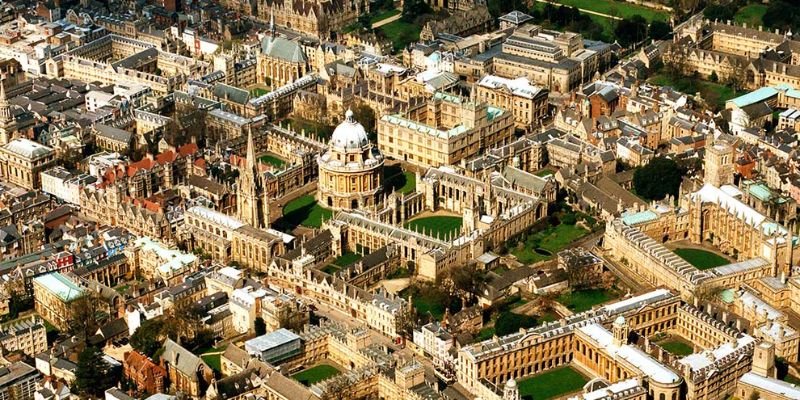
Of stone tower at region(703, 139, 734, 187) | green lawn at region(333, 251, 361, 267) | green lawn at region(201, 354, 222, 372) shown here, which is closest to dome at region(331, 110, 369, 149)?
green lawn at region(333, 251, 361, 267)

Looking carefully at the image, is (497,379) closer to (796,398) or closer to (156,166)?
(796,398)

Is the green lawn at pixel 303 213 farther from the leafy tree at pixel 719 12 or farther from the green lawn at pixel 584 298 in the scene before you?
the leafy tree at pixel 719 12

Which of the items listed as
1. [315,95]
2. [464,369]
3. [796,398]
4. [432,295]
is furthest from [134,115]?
[796,398]

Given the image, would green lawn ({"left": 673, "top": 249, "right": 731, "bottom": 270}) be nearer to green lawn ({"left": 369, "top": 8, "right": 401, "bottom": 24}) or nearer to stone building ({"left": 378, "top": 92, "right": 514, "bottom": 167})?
stone building ({"left": 378, "top": 92, "right": 514, "bottom": 167})

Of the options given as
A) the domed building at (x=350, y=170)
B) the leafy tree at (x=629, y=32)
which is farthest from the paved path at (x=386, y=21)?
the domed building at (x=350, y=170)

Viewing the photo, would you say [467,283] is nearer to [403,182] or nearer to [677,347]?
[677,347]

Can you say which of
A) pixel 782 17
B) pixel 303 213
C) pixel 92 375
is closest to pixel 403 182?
pixel 303 213
